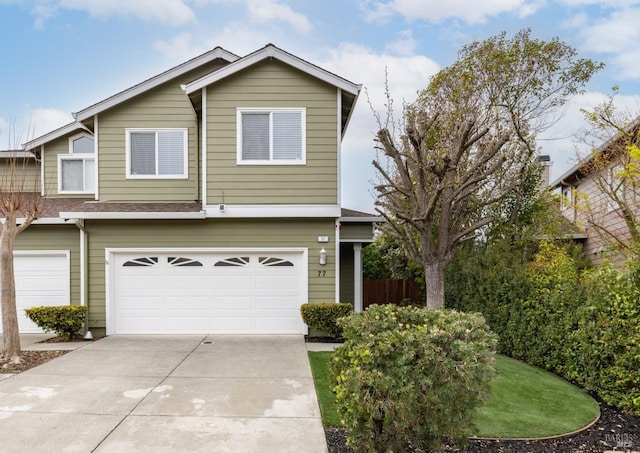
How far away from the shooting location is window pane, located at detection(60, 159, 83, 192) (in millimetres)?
11742

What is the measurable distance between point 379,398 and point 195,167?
8181mm

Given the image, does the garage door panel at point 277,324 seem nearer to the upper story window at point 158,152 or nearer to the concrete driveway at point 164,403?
the concrete driveway at point 164,403

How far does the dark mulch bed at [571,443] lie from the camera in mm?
4266

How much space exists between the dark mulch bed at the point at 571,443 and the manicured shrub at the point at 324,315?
4559 mm

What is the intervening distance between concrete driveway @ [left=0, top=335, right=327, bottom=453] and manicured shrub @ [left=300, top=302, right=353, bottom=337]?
1.03 meters

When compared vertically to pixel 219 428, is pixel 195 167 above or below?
above

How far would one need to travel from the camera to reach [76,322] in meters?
9.12

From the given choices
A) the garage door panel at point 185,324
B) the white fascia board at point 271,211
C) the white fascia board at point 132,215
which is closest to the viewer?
the white fascia board at point 132,215

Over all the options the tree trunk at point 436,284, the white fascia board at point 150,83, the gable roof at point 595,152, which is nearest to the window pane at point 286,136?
the white fascia board at point 150,83

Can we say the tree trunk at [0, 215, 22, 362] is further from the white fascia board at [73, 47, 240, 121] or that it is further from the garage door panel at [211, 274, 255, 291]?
the garage door panel at [211, 274, 255, 291]

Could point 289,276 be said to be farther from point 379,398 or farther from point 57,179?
point 57,179

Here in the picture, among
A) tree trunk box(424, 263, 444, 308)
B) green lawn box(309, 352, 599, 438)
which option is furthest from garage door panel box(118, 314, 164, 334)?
tree trunk box(424, 263, 444, 308)

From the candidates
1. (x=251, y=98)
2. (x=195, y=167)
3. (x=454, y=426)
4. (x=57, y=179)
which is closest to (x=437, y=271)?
Answer: (x=454, y=426)

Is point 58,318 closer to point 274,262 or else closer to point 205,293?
point 205,293
